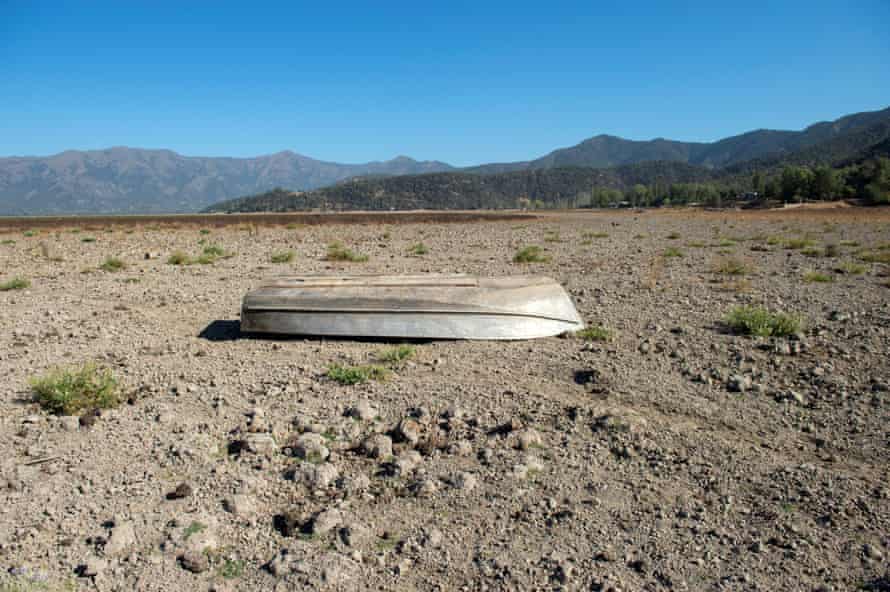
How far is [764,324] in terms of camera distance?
608 cm

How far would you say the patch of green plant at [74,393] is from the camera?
4.32m

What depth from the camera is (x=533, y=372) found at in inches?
201

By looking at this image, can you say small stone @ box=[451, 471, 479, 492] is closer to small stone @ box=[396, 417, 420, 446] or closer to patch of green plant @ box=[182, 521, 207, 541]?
small stone @ box=[396, 417, 420, 446]

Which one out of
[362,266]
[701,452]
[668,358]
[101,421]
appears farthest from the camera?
Result: [362,266]

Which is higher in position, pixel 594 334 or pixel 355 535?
pixel 594 334

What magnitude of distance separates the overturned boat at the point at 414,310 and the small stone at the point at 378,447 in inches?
87.4

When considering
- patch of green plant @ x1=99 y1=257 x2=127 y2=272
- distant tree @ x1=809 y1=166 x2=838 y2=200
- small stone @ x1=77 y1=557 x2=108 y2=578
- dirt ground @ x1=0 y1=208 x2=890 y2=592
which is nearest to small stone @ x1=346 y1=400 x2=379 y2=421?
dirt ground @ x1=0 y1=208 x2=890 y2=592

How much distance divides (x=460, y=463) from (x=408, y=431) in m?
0.50

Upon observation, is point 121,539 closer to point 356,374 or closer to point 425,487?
point 425,487

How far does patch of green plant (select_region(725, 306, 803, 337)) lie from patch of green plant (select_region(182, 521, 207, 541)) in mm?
5693

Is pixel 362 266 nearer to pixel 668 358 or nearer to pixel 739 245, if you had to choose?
pixel 668 358

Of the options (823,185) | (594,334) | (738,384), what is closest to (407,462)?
(738,384)

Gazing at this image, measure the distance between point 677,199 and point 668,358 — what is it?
9792 centimetres

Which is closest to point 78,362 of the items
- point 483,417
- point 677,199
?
point 483,417
